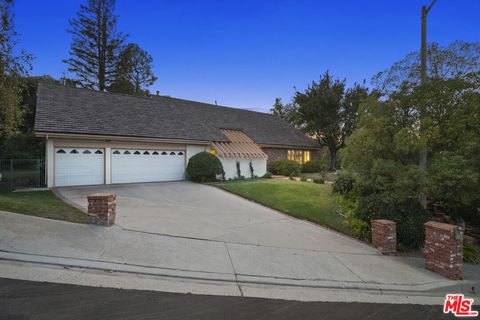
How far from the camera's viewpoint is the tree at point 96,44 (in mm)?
32500

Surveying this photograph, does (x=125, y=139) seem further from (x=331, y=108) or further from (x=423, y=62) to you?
(x=331, y=108)

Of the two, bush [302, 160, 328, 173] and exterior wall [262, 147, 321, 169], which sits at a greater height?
exterior wall [262, 147, 321, 169]

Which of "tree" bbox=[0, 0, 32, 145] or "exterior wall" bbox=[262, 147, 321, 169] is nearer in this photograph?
"tree" bbox=[0, 0, 32, 145]

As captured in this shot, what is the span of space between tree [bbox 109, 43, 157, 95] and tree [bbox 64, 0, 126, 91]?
2.54ft

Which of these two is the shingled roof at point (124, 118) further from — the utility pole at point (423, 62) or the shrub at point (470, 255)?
the shrub at point (470, 255)

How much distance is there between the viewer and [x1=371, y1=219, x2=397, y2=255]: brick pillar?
7352 mm

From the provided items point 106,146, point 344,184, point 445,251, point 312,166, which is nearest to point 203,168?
point 106,146

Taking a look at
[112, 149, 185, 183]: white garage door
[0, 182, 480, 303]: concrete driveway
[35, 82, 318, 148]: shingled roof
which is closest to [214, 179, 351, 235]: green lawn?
[0, 182, 480, 303]: concrete driveway

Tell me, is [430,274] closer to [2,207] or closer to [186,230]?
[186,230]

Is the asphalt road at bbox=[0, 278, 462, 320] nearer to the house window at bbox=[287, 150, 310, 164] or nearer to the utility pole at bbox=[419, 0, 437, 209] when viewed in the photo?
the utility pole at bbox=[419, 0, 437, 209]

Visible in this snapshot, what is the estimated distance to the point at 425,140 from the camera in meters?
7.57

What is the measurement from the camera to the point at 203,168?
1689cm

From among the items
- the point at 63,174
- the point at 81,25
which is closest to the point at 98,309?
the point at 63,174

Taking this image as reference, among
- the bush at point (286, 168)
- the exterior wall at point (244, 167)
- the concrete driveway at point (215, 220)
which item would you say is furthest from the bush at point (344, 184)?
the bush at point (286, 168)
